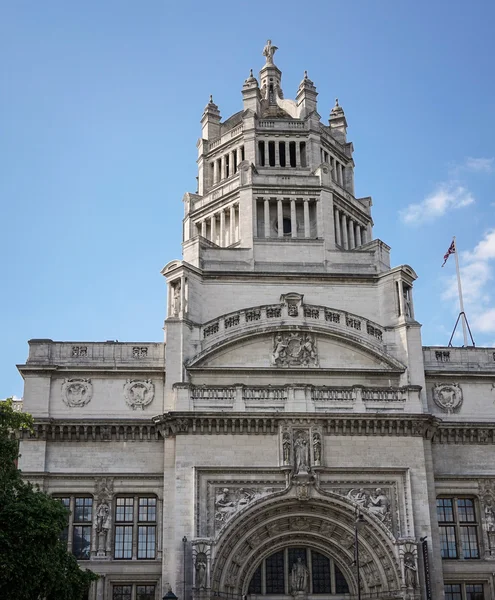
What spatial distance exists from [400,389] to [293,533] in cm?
895

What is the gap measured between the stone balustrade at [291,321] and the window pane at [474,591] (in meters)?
12.9

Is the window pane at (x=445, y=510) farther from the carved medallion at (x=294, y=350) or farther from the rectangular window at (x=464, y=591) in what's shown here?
the carved medallion at (x=294, y=350)

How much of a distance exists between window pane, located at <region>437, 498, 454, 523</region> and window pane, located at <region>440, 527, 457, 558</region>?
0.46 m

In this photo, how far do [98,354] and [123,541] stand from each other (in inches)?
388

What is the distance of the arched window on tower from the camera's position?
140 feet

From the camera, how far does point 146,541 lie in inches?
1694

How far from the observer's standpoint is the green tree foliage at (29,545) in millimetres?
30681

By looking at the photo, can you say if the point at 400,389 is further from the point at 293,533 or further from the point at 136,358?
the point at 136,358

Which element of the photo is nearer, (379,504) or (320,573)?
(379,504)

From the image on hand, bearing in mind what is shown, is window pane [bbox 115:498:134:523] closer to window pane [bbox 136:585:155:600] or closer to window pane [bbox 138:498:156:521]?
window pane [bbox 138:498:156:521]

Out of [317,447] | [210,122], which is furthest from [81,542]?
[210,122]

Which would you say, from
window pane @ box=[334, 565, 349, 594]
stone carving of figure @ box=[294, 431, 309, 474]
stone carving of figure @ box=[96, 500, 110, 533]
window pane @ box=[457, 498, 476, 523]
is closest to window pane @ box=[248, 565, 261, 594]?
window pane @ box=[334, 565, 349, 594]

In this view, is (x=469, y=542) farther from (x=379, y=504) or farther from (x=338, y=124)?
(x=338, y=124)

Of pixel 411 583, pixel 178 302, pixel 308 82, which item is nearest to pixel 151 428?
pixel 178 302
